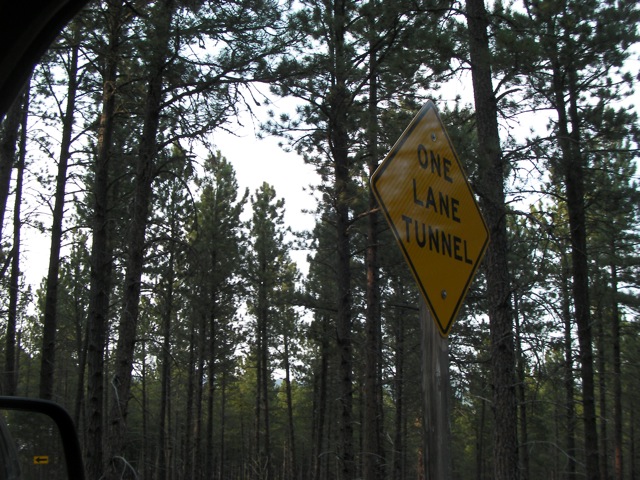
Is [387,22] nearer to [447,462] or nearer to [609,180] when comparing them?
[609,180]

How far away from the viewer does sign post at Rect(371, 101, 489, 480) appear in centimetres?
280

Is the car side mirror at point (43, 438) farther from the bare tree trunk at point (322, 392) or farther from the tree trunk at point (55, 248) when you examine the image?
the bare tree trunk at point (322, 392)

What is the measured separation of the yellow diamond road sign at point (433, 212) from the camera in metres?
2.84

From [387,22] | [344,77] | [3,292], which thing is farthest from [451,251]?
[3,292]

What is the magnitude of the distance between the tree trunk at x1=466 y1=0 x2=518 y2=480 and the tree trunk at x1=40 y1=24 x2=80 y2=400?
32.1ft

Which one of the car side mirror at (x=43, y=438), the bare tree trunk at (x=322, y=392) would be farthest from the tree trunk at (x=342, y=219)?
the car side mirror at (x=43, y=438)

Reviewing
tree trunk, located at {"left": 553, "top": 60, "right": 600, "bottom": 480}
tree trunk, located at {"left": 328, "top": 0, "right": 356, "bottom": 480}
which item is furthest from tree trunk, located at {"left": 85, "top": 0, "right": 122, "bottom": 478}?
tree trunk, located at {"left": 553, "top": 60, "right": 600, "bottom": 480}

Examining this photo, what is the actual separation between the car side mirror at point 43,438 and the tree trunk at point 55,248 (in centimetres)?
1271

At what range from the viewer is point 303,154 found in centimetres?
1352

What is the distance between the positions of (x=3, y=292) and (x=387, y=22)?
18.5 meters

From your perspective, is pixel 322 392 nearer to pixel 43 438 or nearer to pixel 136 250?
pixel 136 250

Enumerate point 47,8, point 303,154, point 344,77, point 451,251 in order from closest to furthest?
point 47,8 → point 451,251 → point 344,77 → point 303,154

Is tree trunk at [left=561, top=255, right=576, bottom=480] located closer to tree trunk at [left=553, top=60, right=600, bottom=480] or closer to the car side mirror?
tree trunk at [left=553, top=60, right=600, bottom=480]

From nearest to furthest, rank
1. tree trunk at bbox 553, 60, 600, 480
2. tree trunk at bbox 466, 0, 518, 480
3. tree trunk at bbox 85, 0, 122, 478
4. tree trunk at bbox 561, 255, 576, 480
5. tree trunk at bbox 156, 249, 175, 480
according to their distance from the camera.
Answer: tree trunk at bbox 466, 0, 518, 480 → tree trunk at bbox 85, 0, 122, 478 → tree trunk at bbox 561, 255, 576, 480 → tree trunk at bbox 553, 60, 600, 480 → tree trunk at bbox 156, 249, 175, 480
